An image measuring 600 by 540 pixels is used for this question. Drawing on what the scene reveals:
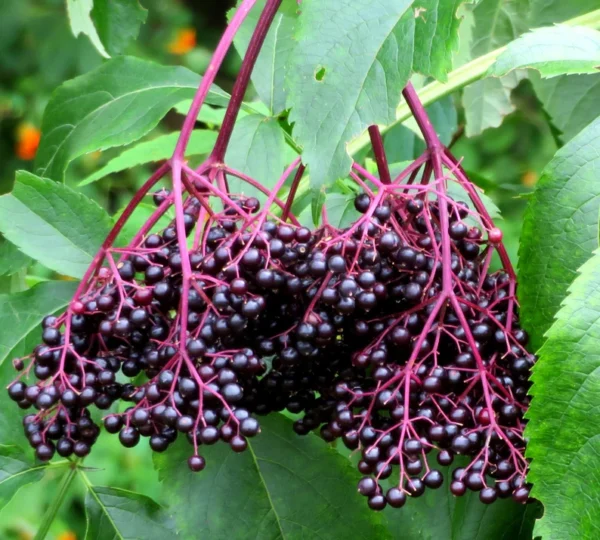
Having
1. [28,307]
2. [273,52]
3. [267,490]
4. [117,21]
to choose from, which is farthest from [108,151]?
[267,490]

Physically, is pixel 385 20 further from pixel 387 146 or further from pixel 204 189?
pixel 387 146

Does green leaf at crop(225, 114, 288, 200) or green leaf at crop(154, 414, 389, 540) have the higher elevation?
green leaf at crop(225, 114, 288, 200)

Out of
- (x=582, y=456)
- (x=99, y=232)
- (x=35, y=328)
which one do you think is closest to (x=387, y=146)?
(x=99, y=232)

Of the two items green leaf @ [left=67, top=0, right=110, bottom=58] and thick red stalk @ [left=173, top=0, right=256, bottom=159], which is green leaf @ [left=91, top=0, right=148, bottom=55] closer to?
green leaf @ [left=67, top=0, right=110, bottom=58]

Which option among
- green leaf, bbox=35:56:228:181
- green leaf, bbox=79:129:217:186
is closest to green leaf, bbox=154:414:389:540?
green leaf, bbox=35:56:228:181

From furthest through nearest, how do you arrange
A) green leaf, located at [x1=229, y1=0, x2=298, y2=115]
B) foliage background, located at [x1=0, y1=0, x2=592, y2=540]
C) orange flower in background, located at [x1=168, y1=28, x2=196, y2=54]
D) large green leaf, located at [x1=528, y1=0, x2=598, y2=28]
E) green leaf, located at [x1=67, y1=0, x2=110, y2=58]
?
orange flower in background, located at [x1=168, y1=28, x2=196, y2=54]
foliage background, located at [x1=0, y1=0, x2=592, y2=540]
green leaf, located at [x1=67, y1=0, x2=110, y2=58]
large green leaf, located at [x1=528, y1=0, x2=598, y2=28]
green leaf, located at [x1=229, y1=0, x2=298, y2=115]
